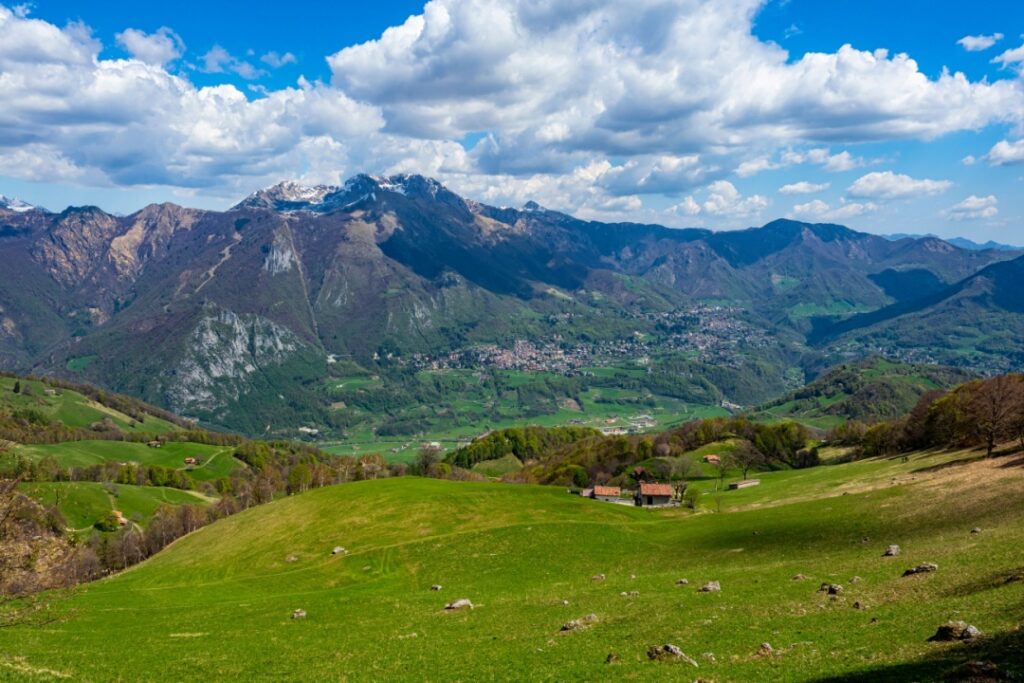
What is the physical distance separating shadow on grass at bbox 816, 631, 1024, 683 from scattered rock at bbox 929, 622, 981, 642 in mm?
658

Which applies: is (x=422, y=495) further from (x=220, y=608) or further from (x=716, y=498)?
(x=716, y=498)

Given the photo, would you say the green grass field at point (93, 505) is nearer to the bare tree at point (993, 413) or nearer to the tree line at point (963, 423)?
the bare tree at point (993, 413)

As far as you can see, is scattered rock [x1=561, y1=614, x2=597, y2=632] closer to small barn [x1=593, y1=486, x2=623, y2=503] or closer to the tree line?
the tree line

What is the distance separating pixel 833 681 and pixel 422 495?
81063 millimetres

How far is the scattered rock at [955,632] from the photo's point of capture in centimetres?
2619

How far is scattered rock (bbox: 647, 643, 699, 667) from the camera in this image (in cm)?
2956

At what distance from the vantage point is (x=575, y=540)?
75.8 meters

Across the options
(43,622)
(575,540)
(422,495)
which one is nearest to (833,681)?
(43,622)

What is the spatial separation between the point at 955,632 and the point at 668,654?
12.0 metres

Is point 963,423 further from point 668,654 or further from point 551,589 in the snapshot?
point 668,654

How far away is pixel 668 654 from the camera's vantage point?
30125 millimetres

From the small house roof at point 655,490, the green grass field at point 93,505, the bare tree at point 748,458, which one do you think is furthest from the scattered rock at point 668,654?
the green grass field at point 93,505

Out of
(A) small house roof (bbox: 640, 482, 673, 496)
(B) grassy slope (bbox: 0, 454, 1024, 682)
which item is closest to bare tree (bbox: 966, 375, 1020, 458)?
(B) grassy slope (bbox: 0, 454, 1024, 682)

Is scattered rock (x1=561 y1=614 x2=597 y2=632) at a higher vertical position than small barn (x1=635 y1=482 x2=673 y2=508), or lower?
higher
